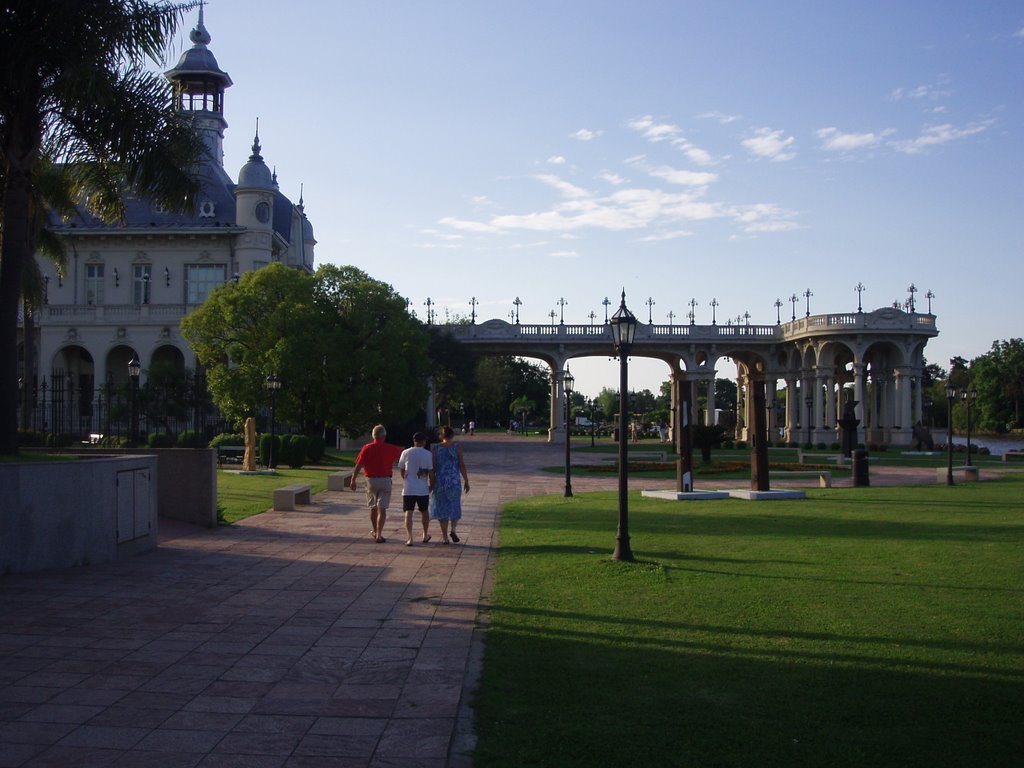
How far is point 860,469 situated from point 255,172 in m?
36.1

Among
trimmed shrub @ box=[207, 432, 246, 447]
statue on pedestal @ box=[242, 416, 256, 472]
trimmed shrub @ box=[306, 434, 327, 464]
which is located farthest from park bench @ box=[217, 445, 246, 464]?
statue on pedestal @ box=[242, 416, 256, 472]

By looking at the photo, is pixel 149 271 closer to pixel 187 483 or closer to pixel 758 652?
pixel 187 483

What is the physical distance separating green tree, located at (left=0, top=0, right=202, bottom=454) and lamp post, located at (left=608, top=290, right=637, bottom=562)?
6.70 m

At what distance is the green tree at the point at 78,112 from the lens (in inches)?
489

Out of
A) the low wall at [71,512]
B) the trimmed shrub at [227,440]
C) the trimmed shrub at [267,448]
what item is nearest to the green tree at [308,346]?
the trimmed shrub at [227,440]

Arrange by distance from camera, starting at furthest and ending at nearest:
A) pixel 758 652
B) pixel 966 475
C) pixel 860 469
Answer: pixel 966 475 < pixel 860 469 < pixel 758 652

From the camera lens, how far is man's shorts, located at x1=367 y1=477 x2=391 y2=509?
14.2 m

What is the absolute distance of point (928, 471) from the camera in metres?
35.8

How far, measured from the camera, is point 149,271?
54.4 m

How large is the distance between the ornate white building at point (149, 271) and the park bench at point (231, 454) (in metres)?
16.7

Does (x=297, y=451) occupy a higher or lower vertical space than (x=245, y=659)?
higher

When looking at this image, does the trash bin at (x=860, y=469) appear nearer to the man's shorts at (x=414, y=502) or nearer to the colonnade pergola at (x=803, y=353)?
the man's shorts at (x=414, y=502)

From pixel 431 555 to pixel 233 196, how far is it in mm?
48184

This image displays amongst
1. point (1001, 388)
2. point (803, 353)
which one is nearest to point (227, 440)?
point (803, 353)
